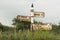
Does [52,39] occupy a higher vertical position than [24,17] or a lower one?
lower

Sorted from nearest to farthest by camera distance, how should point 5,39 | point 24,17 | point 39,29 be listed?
point 5,39, point 39,29, point 24,17

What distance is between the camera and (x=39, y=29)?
1384cm

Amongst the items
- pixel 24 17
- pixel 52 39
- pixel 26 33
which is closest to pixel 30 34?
pixel 26 33

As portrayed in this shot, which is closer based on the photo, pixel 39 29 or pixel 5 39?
pixel 5 39

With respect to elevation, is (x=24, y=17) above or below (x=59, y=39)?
above

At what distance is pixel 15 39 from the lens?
501 inches

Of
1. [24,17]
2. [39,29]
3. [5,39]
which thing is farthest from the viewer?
[24,17]

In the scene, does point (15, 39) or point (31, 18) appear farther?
point (31, 18)

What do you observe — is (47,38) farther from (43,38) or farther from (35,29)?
(35,29)

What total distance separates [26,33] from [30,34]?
0.76 ft

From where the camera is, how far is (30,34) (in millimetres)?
13055

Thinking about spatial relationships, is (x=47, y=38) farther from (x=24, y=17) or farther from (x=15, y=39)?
(x=24, y=17)

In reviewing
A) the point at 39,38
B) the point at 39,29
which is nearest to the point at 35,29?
the point at 39,29

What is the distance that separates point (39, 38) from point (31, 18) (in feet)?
10.4
